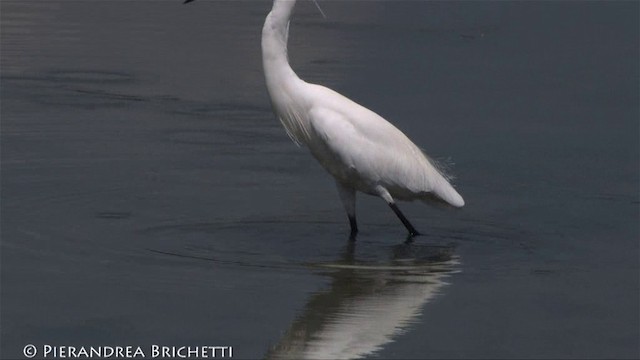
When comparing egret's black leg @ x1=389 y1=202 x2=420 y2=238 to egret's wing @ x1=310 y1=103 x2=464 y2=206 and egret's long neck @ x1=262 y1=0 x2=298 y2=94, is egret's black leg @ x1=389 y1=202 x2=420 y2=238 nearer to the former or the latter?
egret's wing @ x1=310 y1=103 x2=464 y2=206

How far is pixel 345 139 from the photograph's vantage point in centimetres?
788

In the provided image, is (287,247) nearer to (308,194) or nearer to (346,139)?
(346,139)

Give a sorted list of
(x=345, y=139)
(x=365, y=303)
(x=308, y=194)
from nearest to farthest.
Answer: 1. (x=365, y=303)
2. (x=345, y=139)
3. (x=308, y=194)

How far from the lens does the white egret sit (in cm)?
790

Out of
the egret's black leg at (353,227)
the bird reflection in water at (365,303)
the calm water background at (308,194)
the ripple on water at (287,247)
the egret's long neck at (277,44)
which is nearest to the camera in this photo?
the bird reflection in water at (365,303)

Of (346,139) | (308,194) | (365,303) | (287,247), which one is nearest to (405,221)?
(346,139)

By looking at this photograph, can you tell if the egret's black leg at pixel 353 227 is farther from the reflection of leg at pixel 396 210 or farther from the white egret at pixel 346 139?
the reflection of leg at pixel 396 210

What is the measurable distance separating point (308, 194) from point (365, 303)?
2358 millimetres

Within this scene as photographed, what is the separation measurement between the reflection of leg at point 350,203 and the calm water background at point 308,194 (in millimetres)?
90

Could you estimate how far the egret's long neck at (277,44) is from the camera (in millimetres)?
7863

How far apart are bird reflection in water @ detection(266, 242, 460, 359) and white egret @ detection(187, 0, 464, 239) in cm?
38

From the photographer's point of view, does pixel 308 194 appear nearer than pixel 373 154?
No

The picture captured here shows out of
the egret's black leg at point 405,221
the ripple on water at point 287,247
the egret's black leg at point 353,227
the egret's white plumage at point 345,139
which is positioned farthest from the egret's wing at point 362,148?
the ripple on water at point 287,247

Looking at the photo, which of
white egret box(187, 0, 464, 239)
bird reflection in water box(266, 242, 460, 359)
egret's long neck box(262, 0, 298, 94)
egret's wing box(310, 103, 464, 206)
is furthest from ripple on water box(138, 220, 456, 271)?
egret's long neck box(262, 0, 298, 94)
